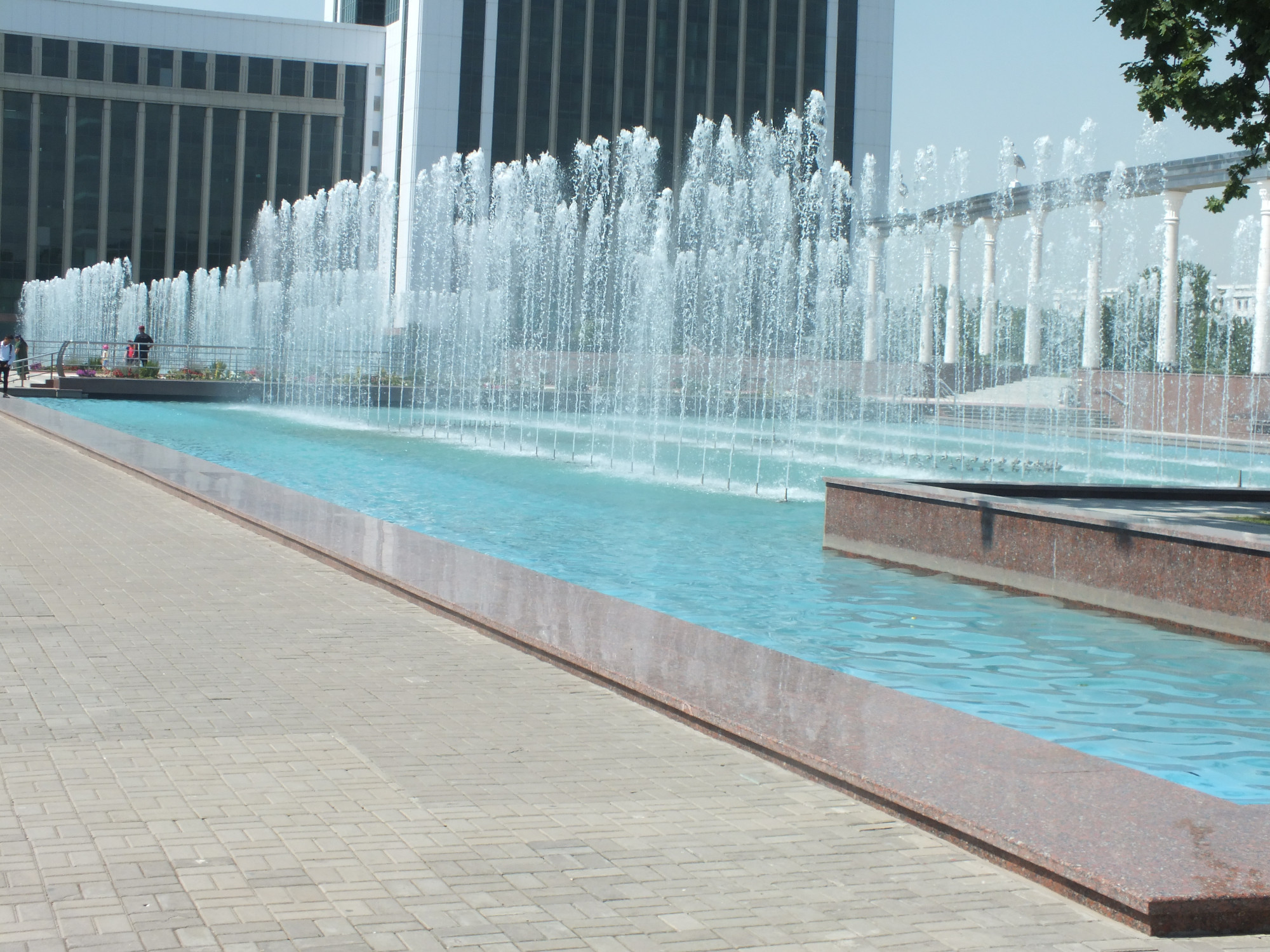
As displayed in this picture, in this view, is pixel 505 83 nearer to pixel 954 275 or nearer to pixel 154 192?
pixel 154 192

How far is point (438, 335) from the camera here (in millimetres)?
47250

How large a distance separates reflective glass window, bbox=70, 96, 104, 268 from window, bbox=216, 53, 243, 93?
19.5 ft

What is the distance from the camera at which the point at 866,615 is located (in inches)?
358

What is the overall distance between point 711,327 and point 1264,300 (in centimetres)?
2210

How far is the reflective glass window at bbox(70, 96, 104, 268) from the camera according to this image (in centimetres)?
7238

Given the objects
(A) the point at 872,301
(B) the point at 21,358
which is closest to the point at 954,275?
(A) the point at 872,301

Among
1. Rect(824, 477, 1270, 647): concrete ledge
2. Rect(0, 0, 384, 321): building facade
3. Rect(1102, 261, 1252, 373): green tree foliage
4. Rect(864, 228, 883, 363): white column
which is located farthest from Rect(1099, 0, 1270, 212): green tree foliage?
Rect(0, 0, 384, 321): building facade

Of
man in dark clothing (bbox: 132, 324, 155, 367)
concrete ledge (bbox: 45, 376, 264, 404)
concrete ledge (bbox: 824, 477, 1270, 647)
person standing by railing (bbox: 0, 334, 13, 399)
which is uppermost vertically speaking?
man in dark clothing (bbox: 132, 324, 155, 367)

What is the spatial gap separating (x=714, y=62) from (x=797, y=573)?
61.9m

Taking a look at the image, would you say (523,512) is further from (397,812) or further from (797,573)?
(397,812)

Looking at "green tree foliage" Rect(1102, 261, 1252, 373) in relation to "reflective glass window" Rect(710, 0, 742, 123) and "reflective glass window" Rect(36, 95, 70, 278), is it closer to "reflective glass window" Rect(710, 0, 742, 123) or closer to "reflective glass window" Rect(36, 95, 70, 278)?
"reflective glass window" Rect(710, 0, 742, 123)

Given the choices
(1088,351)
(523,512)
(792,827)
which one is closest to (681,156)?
(1088,351)

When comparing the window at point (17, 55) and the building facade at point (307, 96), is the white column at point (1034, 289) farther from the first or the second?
the window at point (17, 55)

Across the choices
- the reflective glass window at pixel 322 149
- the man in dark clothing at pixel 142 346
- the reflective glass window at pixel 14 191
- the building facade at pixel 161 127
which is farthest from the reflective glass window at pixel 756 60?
the man in dark clothing at pixel 142 346
